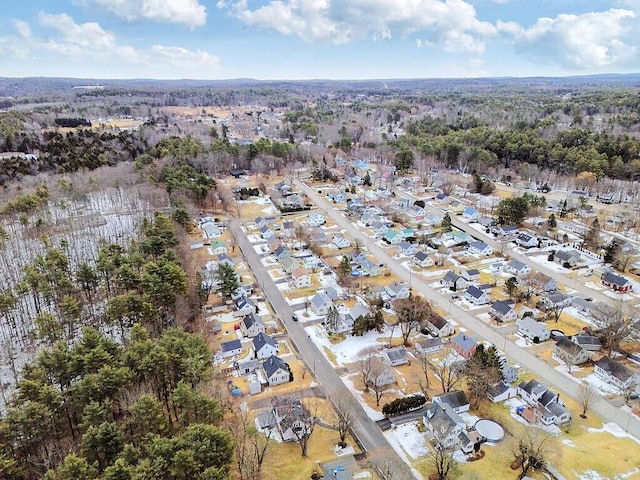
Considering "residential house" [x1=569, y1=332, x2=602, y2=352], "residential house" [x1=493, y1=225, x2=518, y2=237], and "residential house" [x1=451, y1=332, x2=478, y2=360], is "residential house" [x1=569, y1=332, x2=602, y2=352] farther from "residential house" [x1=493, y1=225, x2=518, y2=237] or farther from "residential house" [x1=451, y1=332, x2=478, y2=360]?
"residential house" [x1=493, y1=225, x2=518, y2=237]

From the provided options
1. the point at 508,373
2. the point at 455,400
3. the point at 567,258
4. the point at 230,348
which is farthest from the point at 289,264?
the point at 567,258

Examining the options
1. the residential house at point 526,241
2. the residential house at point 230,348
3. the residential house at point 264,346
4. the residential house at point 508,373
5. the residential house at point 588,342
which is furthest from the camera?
the residential house at point 526,241

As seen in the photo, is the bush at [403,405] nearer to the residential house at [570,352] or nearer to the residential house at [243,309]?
the residential house at [570,352]

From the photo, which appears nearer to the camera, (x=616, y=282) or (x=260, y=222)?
(x=616, y=282)

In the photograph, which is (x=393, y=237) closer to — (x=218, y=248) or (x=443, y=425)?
(x=218, y=248)

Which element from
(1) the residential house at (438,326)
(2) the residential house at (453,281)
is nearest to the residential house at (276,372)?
(1) the residential house at (438,326)

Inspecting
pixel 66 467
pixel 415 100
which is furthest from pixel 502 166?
pixel 415 100
